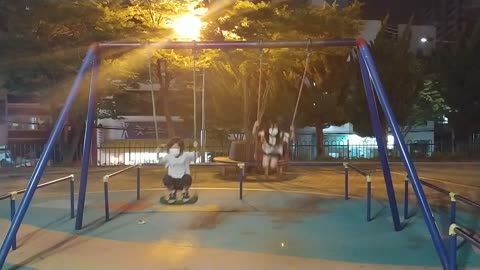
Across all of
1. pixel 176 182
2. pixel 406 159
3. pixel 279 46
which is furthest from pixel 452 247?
pixel 176 182

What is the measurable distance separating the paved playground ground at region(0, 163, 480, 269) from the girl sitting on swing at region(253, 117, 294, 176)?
2.98ft

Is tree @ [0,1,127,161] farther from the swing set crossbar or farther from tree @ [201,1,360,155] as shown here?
the swing set crossbar

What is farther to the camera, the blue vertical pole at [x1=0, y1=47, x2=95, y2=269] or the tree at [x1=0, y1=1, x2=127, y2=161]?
the tree at [x1=0, y1=1, x2=127, y2=161]

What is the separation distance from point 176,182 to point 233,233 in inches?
104

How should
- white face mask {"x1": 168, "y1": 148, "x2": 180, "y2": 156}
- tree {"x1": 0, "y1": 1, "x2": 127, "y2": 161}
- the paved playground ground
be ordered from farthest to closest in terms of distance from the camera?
1. tree {"x1": 0, "y1": 1, "x2": 127, "y2": 161}
2. white face mask {"x1": 168, "y1": 148, "x2": 180, "y2": 156}
3. the paved playground ground

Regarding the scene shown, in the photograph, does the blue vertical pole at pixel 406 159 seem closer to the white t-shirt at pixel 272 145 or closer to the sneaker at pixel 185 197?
the sneaker at pixel 185 197

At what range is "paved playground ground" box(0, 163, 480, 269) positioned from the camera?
6672 millimetres

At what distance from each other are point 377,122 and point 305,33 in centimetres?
822

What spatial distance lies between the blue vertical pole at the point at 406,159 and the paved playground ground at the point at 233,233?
55 cm

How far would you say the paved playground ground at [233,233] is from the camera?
667cm

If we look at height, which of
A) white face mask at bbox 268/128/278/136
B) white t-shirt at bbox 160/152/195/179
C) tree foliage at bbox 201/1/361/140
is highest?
tree foliage at bbox 201/1/361/140

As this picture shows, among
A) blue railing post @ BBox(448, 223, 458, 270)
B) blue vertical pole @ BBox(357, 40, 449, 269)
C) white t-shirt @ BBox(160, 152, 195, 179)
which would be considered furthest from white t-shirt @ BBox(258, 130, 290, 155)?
blue railing post @ BBox(448, 223, 458, 270)

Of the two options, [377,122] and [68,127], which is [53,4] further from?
[377,122]

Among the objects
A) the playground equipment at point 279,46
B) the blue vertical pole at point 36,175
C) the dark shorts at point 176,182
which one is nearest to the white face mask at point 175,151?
the dark shorts at point 176,182
